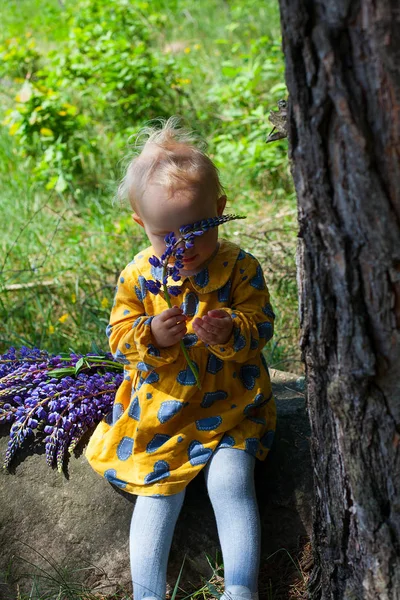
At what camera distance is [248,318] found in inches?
81.6

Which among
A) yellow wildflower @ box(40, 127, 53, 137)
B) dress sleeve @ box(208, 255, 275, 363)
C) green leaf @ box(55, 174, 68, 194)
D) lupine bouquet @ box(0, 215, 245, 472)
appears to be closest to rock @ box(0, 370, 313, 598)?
lupine bouquet @ box(0, 215, 245, 472)

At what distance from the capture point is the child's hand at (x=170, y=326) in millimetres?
1955

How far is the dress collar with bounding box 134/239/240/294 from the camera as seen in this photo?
84.0 inches

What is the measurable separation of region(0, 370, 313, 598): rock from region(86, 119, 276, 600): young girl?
0.12 meters

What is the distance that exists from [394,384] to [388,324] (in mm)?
134

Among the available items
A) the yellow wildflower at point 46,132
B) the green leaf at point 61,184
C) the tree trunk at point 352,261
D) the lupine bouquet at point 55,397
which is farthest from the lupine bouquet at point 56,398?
the yellow wildflower at point 46,132

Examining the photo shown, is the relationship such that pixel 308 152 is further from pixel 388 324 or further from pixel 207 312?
pixel 207 312

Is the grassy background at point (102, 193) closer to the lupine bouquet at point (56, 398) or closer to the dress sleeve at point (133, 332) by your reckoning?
the lupine bouquet at point (56, 398)

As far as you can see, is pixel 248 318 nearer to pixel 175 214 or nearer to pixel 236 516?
pixel 175 214

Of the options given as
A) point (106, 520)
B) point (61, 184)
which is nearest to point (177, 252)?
point (106, 520)

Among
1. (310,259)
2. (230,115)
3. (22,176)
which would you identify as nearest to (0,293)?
(22,176)

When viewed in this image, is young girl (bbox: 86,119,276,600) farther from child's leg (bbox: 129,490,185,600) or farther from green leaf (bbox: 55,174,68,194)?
green leaf (bbox: 55,174,68,194)

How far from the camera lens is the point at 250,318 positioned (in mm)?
2074

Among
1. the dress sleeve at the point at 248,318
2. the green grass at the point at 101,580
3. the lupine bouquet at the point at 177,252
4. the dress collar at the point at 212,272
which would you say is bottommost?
the green grass at the point at 101,580
